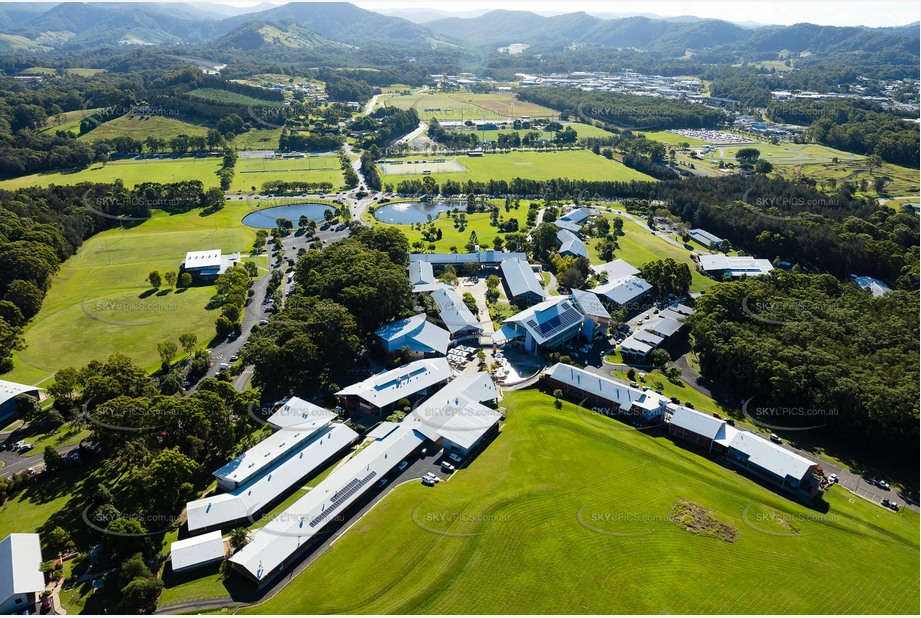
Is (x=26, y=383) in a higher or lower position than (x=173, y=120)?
lower

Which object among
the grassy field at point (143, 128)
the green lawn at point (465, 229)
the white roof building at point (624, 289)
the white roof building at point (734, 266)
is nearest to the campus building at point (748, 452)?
the white roof building at point (624, 289)

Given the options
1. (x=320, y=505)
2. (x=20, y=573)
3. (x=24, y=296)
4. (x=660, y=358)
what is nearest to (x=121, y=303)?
(x=24, y=296)

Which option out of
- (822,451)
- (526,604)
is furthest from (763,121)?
(526,604)

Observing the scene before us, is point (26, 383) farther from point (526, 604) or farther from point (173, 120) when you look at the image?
point (173, 120)

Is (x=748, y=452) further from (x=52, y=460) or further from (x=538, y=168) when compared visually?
(x=538, y=168)

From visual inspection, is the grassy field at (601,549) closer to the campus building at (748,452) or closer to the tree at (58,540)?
the campus building at (748,452)

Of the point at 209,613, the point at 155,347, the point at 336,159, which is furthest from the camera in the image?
the point at 336,159

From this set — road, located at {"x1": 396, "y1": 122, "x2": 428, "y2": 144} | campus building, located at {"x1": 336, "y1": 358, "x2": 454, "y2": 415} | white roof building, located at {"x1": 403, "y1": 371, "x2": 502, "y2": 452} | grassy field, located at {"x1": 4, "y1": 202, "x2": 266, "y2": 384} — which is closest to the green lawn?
grassy field, located at {"x1": 4, "y1": 202, "x2": 266, "y2": 384}
